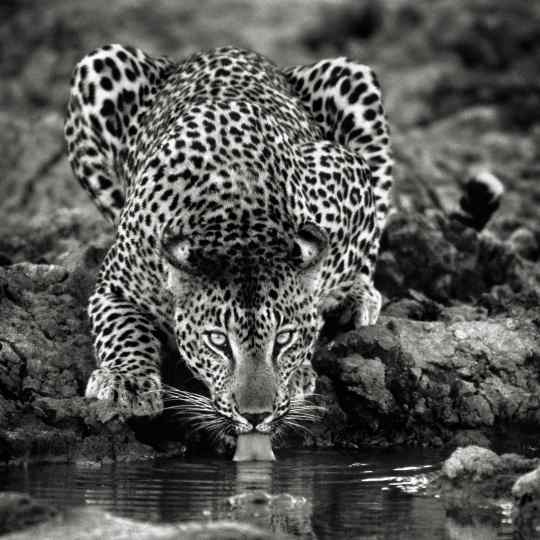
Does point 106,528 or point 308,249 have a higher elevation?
point 308,249

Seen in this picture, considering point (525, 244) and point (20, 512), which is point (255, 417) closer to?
point (20, 512)

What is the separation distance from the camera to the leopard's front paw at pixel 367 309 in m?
12.6

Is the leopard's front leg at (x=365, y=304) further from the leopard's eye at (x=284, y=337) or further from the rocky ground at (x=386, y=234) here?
the leopard's eye at (x=284, y=337)

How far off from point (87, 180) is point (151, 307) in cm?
231

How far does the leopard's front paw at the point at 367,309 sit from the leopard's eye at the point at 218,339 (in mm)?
1848

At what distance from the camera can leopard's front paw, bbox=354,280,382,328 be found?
41.2ft

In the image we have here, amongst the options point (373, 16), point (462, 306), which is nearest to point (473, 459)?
point (462, 306)

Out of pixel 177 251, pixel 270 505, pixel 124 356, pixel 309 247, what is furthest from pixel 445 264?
pixel 270 505

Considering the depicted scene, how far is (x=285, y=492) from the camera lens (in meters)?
9.57

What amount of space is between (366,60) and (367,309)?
13.7 meters

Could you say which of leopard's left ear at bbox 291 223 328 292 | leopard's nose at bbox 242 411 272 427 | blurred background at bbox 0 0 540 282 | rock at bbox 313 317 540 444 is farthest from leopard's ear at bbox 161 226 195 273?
blurred background at bbox 0 0 540 282

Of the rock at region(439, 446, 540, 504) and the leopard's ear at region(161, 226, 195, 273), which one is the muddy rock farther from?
the rock at region(439, 446, 540, 504)

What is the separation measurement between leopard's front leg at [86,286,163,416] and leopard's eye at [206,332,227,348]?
539 millimetres

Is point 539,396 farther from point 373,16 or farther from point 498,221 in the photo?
point 373,16
